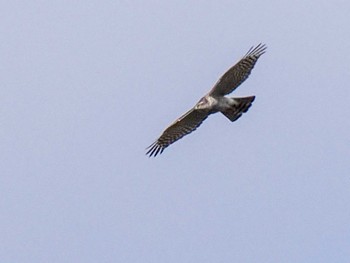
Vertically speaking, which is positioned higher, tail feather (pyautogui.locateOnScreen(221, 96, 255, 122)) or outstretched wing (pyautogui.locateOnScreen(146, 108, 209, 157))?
outstretched wing (pyautogui.locateOnScreen(146, 108, 209, 157))

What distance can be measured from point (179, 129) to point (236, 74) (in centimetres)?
295

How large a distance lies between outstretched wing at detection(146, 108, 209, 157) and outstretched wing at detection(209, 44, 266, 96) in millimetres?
811

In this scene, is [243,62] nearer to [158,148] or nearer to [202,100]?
[202,100]

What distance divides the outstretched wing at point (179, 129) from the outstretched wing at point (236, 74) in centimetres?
81

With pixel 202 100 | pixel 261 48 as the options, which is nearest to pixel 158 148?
pixel 202 100

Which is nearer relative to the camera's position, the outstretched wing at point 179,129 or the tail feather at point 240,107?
the tail feather at point 240,107

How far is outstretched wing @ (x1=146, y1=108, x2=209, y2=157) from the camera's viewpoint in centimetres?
2459

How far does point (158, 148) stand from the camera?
84.9 ft

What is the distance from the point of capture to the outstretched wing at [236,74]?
2325 centimetres

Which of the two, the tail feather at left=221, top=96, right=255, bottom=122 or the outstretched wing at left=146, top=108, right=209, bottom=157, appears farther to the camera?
the outstretched wing at left=146, top=108, right=209, bottom=157

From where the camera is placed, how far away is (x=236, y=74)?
23.3 m

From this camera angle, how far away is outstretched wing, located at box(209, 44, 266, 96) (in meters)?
23.2

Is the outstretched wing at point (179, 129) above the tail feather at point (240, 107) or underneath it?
above

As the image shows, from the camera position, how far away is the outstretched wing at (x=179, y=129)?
80.7 feet
